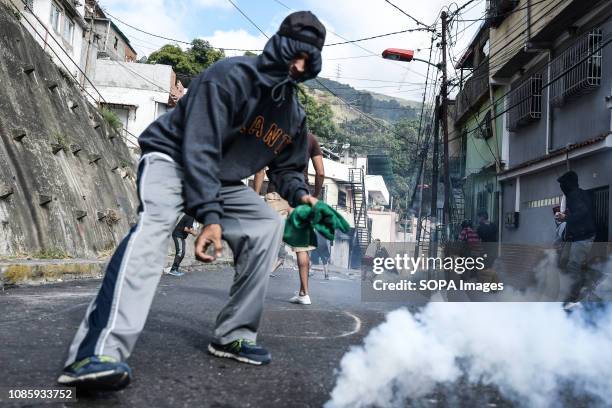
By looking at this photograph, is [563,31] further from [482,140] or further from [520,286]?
[482,140]

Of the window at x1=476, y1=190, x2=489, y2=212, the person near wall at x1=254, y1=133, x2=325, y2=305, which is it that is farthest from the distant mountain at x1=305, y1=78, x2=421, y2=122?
the person near wall at x1=254, y1=133, x2=325, y2=305

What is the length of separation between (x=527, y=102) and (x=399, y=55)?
5.51 meters

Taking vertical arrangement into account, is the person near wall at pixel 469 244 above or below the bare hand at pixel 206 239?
above

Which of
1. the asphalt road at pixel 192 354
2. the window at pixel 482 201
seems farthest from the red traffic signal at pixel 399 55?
the asphalt road at pixel 192 354

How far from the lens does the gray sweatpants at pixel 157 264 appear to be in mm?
2074

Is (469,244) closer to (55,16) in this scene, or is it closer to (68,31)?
(55,16)

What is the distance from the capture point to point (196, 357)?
267 cm

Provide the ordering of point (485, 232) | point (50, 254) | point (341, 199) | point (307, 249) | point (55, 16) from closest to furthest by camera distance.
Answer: point (307, 249) → point (50, 254) → point (485, 232) → point (55, 16) → point (341, 199)

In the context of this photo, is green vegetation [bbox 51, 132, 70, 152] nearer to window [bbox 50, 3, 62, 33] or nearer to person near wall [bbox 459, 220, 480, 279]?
person near wall [bbox 459, 220, 480, 279]

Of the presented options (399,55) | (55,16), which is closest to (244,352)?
(399,55)

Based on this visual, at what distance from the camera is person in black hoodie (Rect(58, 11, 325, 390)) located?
6.86ft

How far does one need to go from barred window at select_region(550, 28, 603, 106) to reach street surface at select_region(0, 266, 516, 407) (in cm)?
889

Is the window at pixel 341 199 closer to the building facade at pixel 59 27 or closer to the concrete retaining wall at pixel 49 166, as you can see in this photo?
the building facade at pixel 59 27

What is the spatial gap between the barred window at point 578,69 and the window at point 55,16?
60.8 feet
